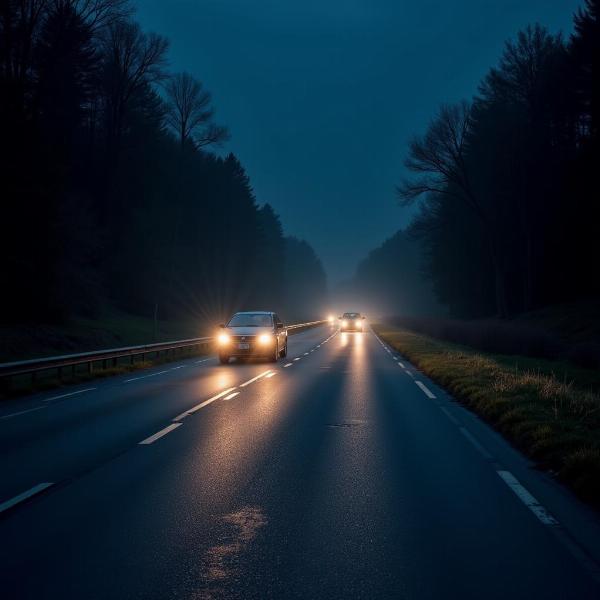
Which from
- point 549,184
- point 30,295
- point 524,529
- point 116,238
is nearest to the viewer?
point 524,529

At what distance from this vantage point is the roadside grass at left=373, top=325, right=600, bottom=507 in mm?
6812

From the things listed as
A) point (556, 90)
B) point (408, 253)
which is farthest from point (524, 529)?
point (408, 253)

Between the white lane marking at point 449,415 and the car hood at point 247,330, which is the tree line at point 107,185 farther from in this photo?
the white lane marking at point 449,415

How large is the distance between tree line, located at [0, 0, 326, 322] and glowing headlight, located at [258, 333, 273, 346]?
12.1 m

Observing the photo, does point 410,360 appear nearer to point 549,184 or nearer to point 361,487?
point 361,487

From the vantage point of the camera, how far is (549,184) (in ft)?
153

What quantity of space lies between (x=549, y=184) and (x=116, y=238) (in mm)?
34114

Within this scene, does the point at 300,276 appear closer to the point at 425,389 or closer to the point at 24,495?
the point at 425,389

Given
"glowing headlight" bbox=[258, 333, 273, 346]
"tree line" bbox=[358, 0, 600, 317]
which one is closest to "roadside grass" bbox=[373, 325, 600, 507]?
"glowing headlight" bbox=[258, 333, 273, 346]

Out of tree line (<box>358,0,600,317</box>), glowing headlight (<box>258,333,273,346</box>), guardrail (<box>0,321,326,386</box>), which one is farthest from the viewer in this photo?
tree line (<box>358,0,600,317</box>)

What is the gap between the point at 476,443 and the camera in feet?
29.1

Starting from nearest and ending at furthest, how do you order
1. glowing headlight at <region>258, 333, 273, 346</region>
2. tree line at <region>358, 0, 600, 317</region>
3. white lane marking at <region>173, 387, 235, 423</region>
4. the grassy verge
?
white lane marking at <region>173, 387, 235, 423</region> < the grassy verge < glowing headlight at <region>258, 333, 273, 346</region> < tree line at <region>358, 0, 600, 317</region>

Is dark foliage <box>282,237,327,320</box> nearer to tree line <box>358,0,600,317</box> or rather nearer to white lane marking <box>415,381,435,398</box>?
tree line <box>358,0,600,317</box>

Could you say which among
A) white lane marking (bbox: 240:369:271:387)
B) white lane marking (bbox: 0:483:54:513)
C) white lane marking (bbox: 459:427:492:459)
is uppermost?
white lane marking (bbox: 0:483:54:513)
